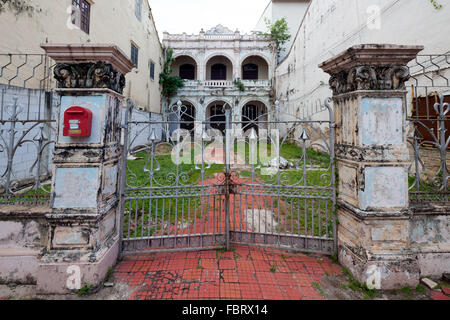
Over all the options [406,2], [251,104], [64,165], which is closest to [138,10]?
[251,104]

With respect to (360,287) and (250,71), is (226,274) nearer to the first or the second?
(360,287)

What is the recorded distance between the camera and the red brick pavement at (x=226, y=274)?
7.28ft

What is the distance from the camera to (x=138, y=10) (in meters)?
11.4

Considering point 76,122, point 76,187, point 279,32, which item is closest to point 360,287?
point 76,187

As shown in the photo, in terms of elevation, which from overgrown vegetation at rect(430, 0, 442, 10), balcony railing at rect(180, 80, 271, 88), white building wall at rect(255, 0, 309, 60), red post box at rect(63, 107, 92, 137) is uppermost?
white building wall at rect(255, 0, 309, 60)

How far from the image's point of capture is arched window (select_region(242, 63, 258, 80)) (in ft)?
61.6

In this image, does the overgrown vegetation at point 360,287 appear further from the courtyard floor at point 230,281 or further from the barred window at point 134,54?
the barred window at point 134,54

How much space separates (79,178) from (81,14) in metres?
7.73

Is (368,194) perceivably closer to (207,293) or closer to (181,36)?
(207,293)

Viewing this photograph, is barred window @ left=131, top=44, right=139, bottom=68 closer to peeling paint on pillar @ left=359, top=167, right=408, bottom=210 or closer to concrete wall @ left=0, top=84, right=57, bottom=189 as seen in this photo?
concrete wall @ left=0, top=84, right=57, bottom=189

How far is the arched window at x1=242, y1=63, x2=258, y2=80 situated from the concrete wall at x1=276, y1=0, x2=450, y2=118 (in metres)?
3.43

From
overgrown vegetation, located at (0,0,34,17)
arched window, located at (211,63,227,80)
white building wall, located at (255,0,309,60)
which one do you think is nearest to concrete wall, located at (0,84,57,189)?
overgrown vegetation, located at (0,0,34,17)

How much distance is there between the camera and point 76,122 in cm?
229

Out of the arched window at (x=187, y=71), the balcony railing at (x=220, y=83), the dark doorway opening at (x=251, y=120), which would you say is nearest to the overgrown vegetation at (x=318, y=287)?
the dark doorway opening at (x=251, y=120)
